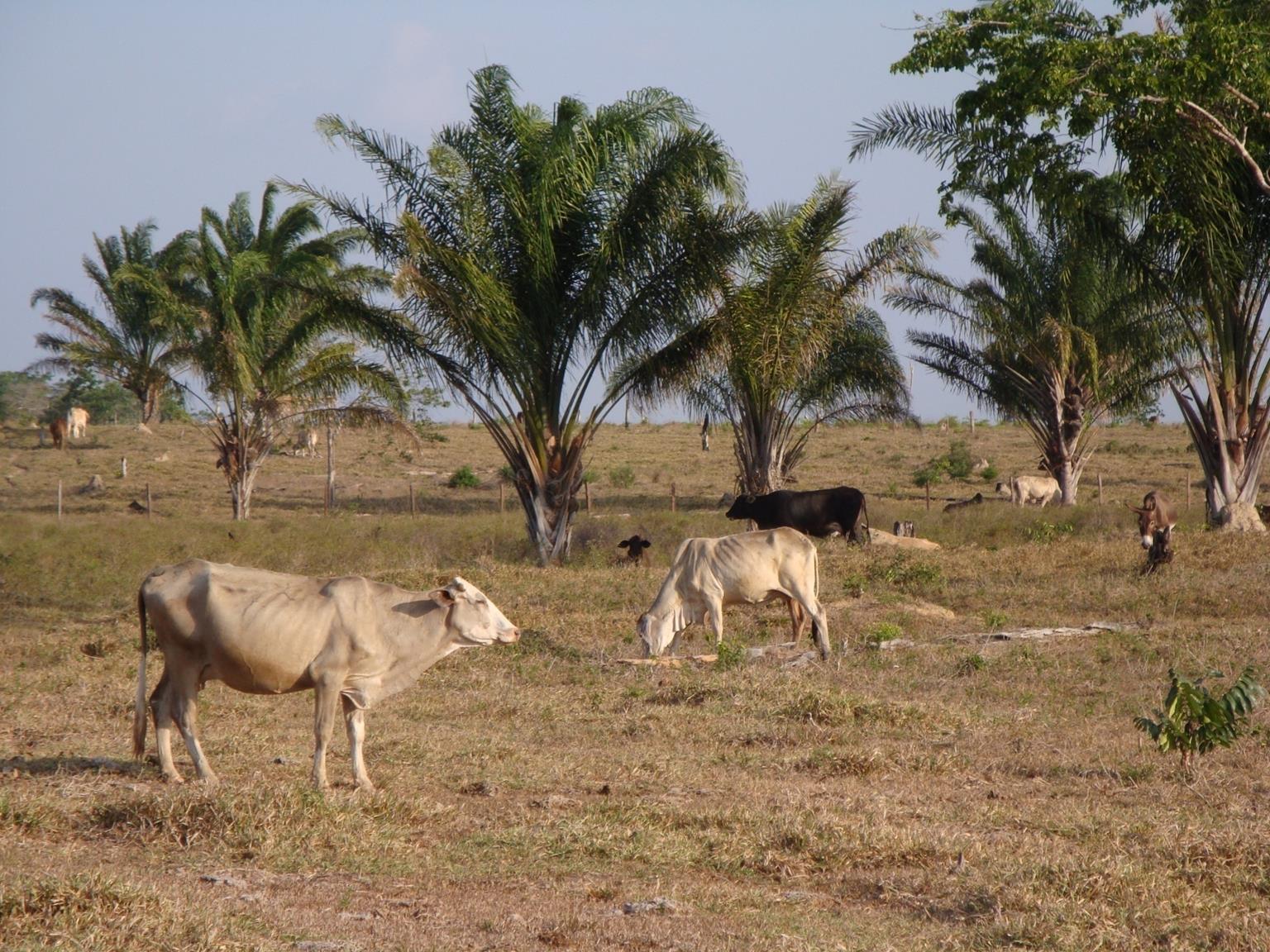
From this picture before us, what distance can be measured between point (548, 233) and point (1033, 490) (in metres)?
18.6

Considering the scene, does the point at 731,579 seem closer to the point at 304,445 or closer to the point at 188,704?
the point at 188,704

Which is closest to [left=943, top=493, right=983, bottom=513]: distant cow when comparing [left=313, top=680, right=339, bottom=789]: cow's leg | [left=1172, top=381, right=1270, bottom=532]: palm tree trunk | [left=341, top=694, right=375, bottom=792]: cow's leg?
[left=1172, top=381, right=1270, bottom=532]: palm tree trunk

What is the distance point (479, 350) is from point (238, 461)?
10795 millimetres

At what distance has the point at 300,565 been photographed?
24.1 meters

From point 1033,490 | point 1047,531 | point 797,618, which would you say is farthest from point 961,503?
point 797,618

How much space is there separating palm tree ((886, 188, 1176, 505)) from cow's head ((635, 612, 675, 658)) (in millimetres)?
13803

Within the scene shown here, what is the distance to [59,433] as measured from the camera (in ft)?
151

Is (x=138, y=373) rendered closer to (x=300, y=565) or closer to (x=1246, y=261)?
(x=300, y=565)

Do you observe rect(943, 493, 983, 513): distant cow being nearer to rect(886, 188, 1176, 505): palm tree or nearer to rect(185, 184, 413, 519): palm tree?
Answer: rect(886, 188, 1176, 505): palm tree

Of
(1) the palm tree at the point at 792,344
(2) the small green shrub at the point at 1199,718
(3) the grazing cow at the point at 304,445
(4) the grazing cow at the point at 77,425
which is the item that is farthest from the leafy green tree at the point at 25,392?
(2) the small green shrub at the point at 1199,718

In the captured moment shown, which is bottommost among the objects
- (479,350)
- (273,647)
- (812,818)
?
(812,818)

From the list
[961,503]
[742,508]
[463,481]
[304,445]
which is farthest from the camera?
[304,445]

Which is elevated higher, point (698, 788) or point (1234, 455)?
point (1234, 455)

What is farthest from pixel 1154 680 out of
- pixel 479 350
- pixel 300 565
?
pixel 300 565
